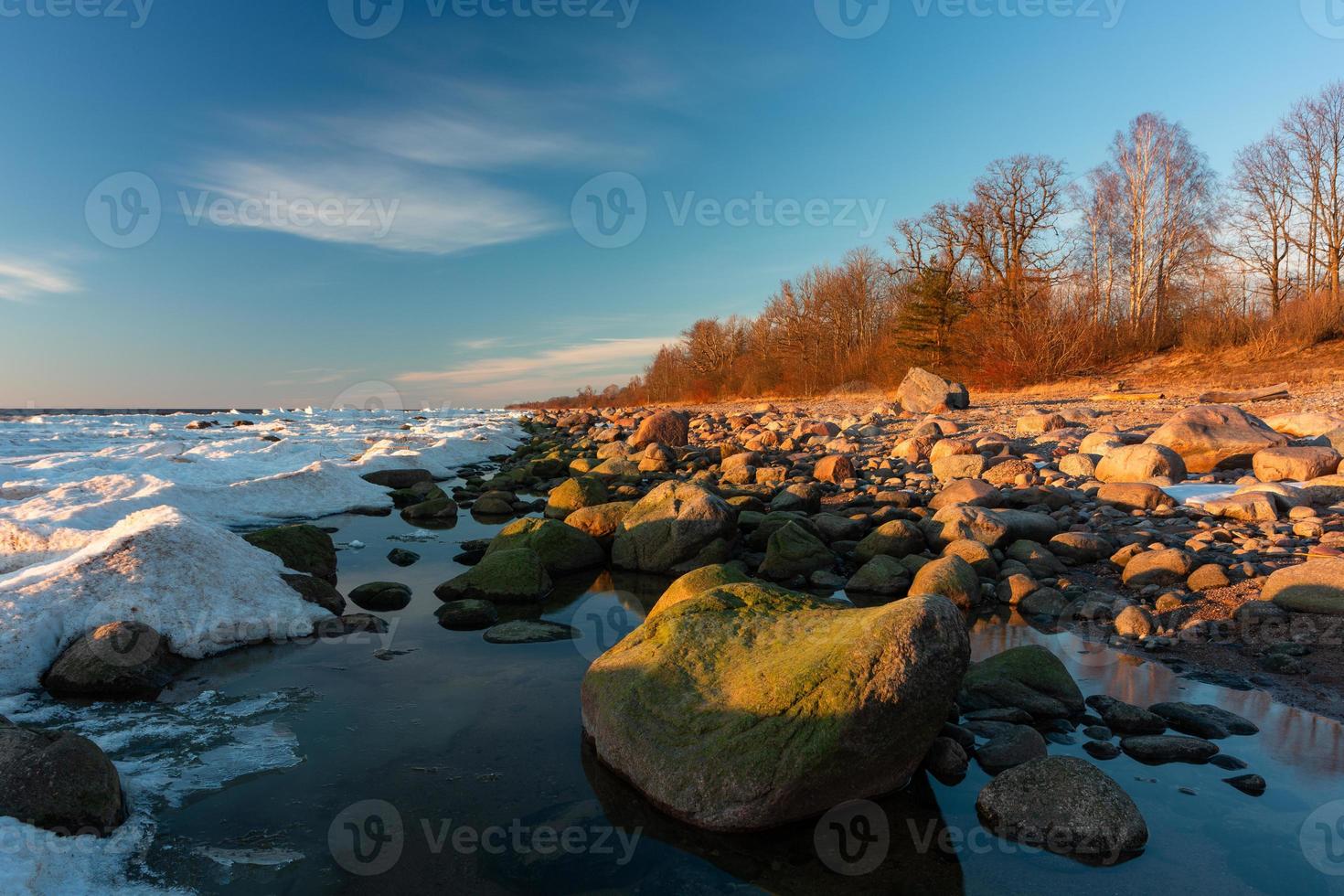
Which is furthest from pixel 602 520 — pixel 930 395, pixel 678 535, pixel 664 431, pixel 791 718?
pixel 930 395

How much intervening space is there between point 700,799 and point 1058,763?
1.67m

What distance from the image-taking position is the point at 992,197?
28891 millimetres

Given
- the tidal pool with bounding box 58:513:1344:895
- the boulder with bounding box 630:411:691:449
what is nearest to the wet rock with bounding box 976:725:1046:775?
the tidal pool with bounding box 58:513:1344:895

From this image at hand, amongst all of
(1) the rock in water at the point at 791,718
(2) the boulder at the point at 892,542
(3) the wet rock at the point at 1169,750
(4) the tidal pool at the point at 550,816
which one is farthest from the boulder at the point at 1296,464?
(1) the rock in water at the point at 791,718

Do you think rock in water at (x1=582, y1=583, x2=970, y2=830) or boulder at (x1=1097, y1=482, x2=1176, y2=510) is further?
boulder at (x1=1097, y1=482, x2=1176, y2=510)

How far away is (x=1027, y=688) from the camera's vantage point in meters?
4.21

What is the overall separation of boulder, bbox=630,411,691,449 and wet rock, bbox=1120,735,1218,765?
14270 mm

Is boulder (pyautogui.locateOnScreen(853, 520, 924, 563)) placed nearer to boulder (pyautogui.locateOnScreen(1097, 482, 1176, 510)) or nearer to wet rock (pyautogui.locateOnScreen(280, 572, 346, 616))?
boulder (pyautogui.locateOnScreen(1097, 482, 1176, 510))

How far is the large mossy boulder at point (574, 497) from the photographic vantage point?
31.9 feet

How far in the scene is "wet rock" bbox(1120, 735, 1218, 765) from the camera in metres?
3.65

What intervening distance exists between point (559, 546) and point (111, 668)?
157 inches

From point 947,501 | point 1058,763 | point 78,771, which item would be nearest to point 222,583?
point 78,771

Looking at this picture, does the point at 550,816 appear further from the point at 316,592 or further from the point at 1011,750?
the point at 316,592

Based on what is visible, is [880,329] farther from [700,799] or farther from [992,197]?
[700,799]
